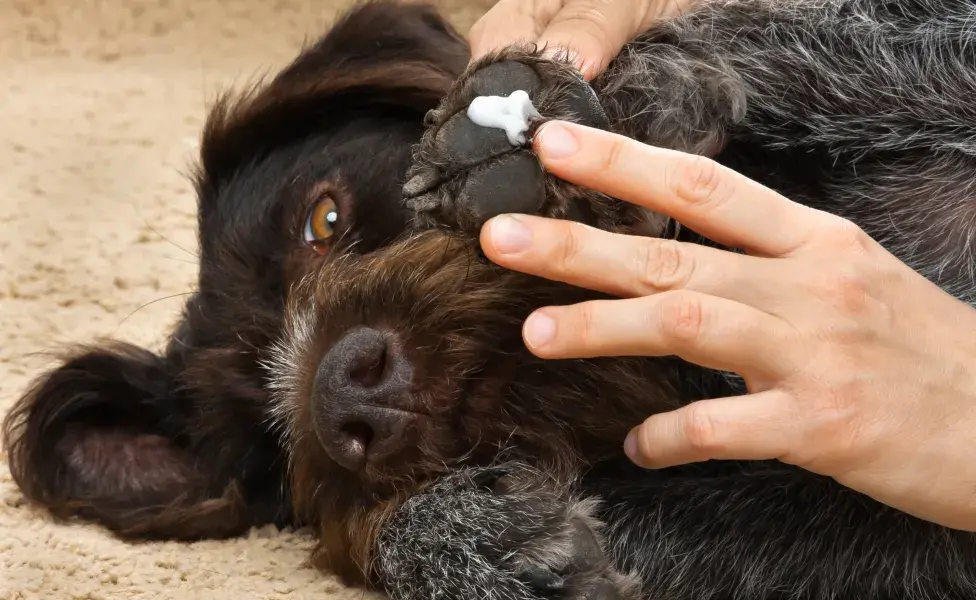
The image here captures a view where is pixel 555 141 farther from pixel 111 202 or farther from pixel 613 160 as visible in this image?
pixel 111 202

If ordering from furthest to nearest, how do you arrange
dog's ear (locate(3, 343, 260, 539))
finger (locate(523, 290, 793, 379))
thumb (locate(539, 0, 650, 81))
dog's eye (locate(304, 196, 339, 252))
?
dog's ear (locate(3, 343, 260, 539)) → dog's eye (locate(304, 196, 339, 252)) → thumb (locate(539, 0, 650, 81)) → finger (locate(523, 290, 793, 379))

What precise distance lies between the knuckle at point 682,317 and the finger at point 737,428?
0.12 metres

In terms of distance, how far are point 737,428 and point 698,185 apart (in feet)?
1.25

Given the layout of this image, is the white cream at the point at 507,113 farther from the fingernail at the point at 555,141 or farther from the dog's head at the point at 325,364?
the dog's head at the point at 325,364

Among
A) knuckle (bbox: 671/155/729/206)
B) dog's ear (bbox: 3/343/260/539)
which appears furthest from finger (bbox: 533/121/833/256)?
dog's ear (bbox: 3/343/260/539)

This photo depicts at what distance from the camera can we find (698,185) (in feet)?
5.20

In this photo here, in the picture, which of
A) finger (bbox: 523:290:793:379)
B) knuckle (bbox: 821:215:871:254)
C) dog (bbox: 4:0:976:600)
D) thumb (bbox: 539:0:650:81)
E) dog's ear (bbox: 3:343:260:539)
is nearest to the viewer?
finger (bbox: 523:290:793:379)

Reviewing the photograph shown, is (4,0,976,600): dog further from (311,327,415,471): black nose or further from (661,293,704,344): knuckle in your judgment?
(661,293,704,344): knuckle

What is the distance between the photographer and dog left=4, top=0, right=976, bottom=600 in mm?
1706

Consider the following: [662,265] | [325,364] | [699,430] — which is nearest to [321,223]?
[325,364]

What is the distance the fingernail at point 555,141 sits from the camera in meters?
1.52

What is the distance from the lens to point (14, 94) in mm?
4867

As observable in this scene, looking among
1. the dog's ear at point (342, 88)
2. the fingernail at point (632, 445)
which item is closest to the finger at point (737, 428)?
the fingernail at point (632, 445)

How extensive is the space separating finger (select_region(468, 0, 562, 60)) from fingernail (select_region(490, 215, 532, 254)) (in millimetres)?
842
